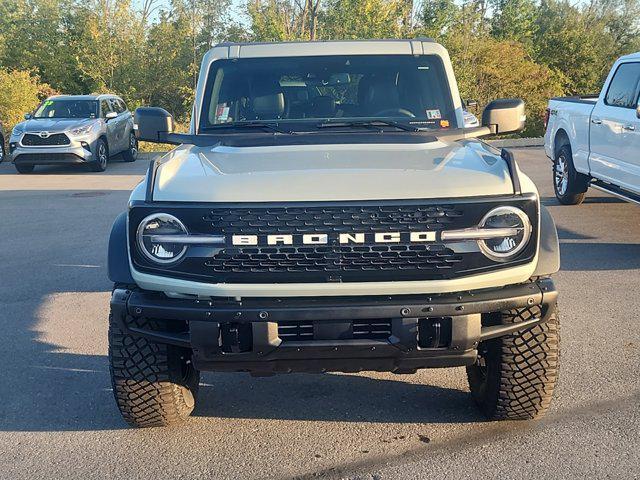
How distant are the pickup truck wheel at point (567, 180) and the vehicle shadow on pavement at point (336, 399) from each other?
21.3 ft

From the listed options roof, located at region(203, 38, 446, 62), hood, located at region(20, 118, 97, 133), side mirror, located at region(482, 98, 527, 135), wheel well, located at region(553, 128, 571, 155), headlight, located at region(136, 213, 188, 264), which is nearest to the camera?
headlight, located at region(136, 213, 188, 264)

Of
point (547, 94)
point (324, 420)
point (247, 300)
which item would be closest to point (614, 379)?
point (324, 420)

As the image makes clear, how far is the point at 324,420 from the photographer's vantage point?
402 cm

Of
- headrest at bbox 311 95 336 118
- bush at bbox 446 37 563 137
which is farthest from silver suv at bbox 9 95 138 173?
headrest at bbox 311 95 336 118

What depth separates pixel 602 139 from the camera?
348 inches

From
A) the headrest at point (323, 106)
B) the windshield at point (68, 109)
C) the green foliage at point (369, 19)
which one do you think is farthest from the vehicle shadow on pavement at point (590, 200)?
the green foliage at point (369, 19)

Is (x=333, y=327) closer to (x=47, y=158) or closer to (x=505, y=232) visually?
(x=505, y=232)

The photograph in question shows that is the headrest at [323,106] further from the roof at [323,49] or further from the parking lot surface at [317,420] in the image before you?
the parking lot surface at [317,420]

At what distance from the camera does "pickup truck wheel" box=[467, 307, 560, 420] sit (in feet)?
11.8

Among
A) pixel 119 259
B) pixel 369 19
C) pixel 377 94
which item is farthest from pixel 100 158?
pixel 119 259

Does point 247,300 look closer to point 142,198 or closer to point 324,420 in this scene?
point 142,198

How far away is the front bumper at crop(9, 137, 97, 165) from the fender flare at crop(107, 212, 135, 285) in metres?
13.8

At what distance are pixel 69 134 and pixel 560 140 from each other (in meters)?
10.8

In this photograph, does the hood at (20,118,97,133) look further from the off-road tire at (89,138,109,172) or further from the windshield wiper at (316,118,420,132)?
the windshield wiper at (316,118,420,132)
